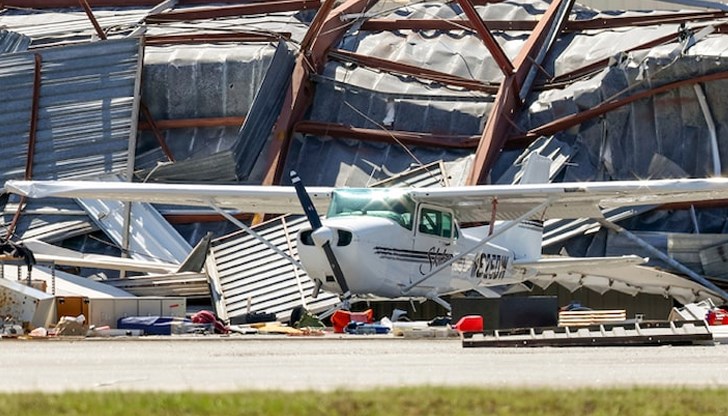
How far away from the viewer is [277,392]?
31.4 feet

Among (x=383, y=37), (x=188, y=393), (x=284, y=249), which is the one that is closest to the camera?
(x=188, y=393)

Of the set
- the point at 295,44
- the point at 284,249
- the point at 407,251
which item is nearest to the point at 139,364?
the point at 407,251

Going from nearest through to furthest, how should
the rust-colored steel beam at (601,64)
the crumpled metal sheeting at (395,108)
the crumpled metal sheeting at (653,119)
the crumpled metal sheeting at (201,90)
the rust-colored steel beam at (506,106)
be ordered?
the crumpled metal sheeting at (653,119), the rust-colored steel beam at (506,106), the rust-colored steel beam at (601,64), the crumpled metal sheeting at (395,108), the crumpled metal sheeting at (201,90)

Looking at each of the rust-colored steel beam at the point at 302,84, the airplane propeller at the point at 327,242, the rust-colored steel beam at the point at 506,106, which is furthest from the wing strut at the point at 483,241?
the rust-colored steel beam at the point at 302,84

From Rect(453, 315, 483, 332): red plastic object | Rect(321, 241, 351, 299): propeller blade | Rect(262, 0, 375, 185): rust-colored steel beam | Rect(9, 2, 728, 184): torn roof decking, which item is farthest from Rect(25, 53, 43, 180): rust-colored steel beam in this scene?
Rect(453, 315, 483, 332): red plastic object

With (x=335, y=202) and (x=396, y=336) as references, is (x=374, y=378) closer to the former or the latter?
(x=396, y=336)

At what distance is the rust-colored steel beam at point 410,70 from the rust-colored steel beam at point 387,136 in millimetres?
1682

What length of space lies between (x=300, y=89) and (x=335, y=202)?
1162 cm

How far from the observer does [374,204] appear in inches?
940

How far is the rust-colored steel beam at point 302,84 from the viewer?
34.5m

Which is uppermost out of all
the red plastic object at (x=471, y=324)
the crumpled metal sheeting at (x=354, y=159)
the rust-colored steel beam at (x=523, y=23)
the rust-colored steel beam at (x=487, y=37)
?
the rust-colored steel beam at (x=523, y=23)

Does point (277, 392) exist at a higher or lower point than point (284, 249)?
lower

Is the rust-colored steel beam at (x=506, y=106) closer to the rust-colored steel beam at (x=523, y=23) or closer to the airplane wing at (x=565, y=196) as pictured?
the rust-colored steel beam at (x=523, y=23)

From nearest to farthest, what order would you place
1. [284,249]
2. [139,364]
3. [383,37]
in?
[139,364] < [284,249] < [383,37]
